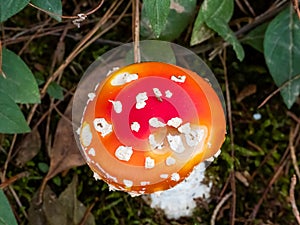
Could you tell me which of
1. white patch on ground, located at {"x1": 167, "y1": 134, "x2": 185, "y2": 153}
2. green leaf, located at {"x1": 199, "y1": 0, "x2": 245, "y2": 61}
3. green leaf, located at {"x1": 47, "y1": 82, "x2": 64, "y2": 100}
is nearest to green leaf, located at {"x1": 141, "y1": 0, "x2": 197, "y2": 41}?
green leaf, located at {"x1": 199, "y1": 0, "x2": 245, "y2": 61}

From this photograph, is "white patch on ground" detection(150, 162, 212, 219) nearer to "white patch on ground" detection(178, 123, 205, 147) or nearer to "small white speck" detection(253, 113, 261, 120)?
"small white speck" detection(253, 113, 261, 120)

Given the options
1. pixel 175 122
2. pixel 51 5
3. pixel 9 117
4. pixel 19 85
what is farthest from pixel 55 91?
pixel 175 122

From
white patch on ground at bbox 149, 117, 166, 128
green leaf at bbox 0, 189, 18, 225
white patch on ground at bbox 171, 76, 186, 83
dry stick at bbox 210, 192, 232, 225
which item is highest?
white patch on ground at bbox 171, 76, 186, 83

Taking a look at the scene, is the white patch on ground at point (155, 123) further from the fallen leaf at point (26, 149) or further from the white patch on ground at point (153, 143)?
the fallen leaf at point (26, 149)

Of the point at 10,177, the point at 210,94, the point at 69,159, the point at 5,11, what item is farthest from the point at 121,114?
the point at 10,177

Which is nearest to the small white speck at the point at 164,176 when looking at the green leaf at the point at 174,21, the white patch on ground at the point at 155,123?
the white patch on ground at the point at 155,123

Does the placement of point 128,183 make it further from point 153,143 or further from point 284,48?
point 284,48

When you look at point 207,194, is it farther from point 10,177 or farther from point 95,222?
point 10,177
